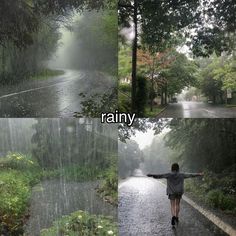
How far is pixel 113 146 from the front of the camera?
214 inches

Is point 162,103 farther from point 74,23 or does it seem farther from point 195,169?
point 74,23

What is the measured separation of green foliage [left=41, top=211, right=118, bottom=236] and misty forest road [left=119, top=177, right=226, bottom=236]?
0.54 feet

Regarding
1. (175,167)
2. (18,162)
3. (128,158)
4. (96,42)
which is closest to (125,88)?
(96,42)

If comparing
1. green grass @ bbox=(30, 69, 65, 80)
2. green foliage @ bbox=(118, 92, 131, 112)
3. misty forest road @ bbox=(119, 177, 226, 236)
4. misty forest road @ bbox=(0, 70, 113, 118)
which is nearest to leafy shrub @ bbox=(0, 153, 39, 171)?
misty forest road @ bbox=(0, 70, 113, 118)

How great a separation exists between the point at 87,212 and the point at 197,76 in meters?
1.90

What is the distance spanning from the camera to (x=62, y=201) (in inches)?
211

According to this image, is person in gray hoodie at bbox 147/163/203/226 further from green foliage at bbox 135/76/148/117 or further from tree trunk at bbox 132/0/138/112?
tree trunk at bbox 132/0/138/112

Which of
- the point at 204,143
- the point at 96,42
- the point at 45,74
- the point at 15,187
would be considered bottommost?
the point at 15,187

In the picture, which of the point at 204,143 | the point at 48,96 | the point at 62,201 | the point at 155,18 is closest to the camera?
the point at 48,96

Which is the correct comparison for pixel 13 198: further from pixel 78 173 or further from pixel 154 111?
pixel 154 111

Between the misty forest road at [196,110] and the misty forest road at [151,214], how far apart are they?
0.82m

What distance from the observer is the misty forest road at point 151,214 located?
5264 millimetres

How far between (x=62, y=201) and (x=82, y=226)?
371 mm

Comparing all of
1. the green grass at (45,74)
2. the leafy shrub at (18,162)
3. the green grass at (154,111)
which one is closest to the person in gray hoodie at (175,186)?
the green grass at (154,111)
